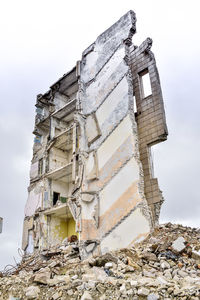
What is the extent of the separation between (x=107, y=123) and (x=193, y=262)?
22.1ft

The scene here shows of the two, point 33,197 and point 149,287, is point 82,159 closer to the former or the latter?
point 33,197

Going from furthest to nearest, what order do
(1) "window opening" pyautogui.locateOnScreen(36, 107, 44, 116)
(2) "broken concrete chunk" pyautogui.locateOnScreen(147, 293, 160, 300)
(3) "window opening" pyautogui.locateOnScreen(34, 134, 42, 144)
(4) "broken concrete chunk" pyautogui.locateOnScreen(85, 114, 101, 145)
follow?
(1) "window opening" pyautogui.locateOnScreen(36, 107, 44, 116) < (3) "window opening" pyautogui.locateOnScreen(34, 134, 42, 144) < (4) "broken concrete chunk" pyautogui.locateOnScreen(85, 114, 101, 145) < (2) "broken concrete chunk" pyautogui.locateOnScreen(147, 293, 160, 300)

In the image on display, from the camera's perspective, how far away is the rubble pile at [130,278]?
4.65 m

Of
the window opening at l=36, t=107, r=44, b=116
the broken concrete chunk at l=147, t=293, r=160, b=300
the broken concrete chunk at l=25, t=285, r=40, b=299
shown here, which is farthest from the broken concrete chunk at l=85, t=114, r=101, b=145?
the broken concrete chunk at l=147, t=293, r=160, b=300

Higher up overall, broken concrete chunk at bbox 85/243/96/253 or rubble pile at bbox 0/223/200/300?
broken concrete chunk at bbox 85/243/96/253

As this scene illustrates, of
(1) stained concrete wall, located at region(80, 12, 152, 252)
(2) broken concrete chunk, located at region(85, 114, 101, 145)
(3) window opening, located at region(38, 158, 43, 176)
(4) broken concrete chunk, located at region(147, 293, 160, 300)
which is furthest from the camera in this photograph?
(3) window opening, located at region(38, 158, 43, 176)

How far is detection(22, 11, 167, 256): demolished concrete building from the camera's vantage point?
32.7 ft

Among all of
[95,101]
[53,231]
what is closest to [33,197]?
[53,231]

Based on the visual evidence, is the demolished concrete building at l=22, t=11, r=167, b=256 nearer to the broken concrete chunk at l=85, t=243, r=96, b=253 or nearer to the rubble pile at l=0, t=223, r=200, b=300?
the broken concrete chunk at l=85, t=243, r=96, b=253

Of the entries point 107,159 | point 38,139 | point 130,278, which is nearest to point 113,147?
point 107,159

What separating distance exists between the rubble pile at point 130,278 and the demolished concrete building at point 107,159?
2.17 metres

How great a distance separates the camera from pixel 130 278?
212 inches

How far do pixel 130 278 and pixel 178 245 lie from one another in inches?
74.8

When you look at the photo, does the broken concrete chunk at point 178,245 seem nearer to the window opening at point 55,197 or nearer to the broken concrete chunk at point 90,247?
the broken concrete chunk at point 90,247
